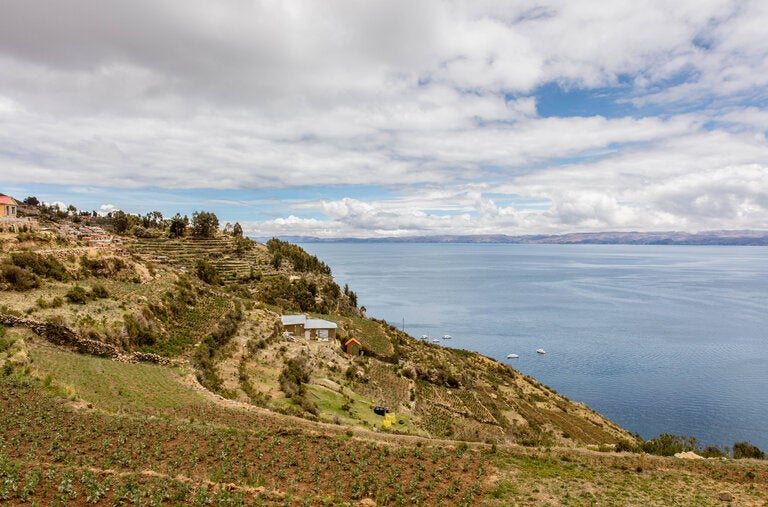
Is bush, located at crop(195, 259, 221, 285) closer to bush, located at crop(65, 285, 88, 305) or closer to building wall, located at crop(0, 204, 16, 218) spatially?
building wall, located at crop(0, 204, 16, 218)

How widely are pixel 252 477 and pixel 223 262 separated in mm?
77342

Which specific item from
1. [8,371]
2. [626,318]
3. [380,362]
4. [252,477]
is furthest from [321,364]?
[626,318]

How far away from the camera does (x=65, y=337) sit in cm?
2548

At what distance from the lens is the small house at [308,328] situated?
2079 inches

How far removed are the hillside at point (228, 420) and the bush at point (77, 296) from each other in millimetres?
128

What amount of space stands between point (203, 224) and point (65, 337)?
78.0m

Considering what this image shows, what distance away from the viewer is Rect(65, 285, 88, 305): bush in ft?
97.8

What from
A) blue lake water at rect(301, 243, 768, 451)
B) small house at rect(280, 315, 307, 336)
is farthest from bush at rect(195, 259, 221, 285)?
blue lake water at rect(301, 243, 768, 451)

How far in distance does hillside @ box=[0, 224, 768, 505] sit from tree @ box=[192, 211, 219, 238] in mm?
55166

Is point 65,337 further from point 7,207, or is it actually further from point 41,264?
point 7,207

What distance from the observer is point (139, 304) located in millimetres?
33281

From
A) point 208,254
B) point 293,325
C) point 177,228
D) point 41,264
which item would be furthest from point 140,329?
point 177,228

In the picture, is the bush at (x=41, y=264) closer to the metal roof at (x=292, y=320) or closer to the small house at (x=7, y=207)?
the small house at (x=7, y=207)

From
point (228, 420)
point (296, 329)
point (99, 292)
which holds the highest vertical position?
point (99, 292)
